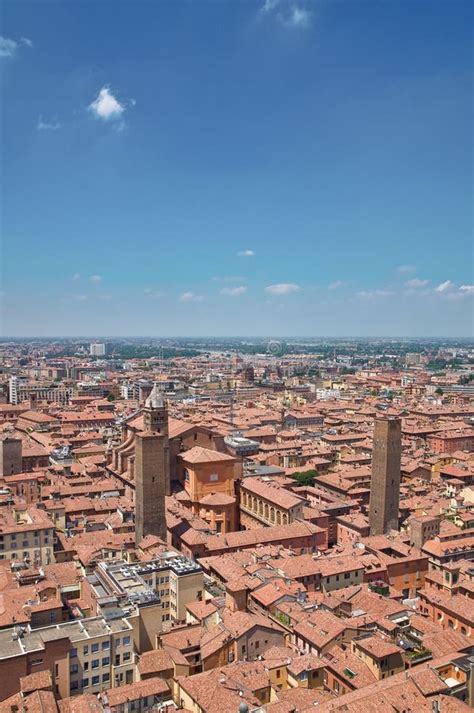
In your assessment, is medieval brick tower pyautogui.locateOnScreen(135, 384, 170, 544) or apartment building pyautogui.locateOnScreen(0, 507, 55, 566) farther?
medieval brick tower pyautogui.locateOnScreen(135, 384, 170, 544)

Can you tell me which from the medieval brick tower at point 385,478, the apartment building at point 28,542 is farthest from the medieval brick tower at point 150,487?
the medieval brick tower at point 385,478

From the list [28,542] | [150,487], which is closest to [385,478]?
[150,487]

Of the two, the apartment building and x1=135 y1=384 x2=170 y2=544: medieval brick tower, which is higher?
x1=135 y1=384 x2=170 y2=544: medieval brick tower

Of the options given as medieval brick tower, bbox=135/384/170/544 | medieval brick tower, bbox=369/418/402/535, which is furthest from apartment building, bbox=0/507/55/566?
medieval brick tower, bbox=369/418/402/535

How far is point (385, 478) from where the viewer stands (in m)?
47.2

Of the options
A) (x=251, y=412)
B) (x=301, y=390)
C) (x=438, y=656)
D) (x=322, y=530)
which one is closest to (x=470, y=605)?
(x=438, y=656)

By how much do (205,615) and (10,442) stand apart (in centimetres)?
3419

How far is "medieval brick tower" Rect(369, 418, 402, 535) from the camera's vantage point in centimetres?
4697

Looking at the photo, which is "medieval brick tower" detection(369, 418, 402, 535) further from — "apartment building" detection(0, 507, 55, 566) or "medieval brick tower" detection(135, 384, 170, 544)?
"apartment building" detection(0, 507, 55, 566)

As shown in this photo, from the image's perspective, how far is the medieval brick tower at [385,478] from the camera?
47.0m

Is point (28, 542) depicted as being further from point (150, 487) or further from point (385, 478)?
point (385, 478)

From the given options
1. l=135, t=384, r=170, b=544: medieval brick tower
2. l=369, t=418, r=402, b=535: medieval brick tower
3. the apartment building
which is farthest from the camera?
l=369, t=418, r=402, b=535: medieval brick tower

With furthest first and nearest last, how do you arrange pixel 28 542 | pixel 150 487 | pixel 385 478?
pixel 385 478
pixel 150 487
pixel 28 542

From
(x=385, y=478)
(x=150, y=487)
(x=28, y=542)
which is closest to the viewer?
(x=28, y=542)
